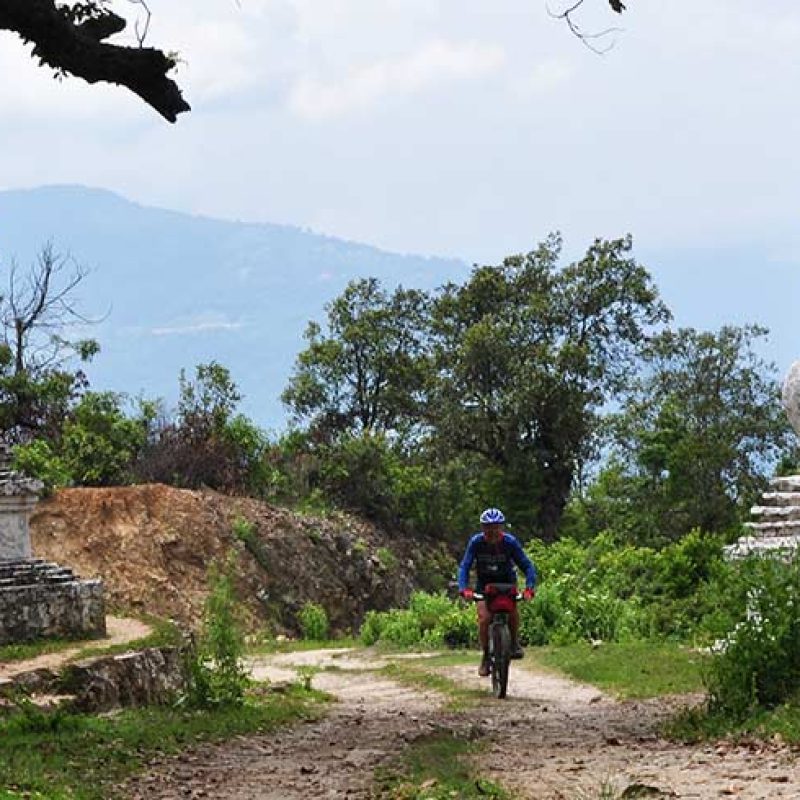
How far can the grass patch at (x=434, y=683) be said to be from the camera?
16.6 m

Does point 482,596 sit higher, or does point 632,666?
point 482,596

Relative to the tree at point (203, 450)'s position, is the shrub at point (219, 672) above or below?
below

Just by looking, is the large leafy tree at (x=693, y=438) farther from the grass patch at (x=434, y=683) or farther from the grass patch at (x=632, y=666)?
the grass patch at (x=434, y=683)

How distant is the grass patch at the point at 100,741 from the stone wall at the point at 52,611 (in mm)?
3709

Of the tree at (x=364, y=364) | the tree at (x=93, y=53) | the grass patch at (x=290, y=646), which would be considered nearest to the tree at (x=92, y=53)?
the tree at (x=93, y=53)

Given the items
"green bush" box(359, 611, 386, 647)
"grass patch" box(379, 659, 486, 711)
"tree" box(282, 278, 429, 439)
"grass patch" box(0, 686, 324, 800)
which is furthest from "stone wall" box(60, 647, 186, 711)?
"tree" box(282, 278, 429, 439)

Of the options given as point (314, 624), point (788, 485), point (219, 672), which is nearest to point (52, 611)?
point (219, 672)

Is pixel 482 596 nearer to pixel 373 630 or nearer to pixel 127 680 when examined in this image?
pixel 127 680

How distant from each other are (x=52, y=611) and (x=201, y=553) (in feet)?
51.4

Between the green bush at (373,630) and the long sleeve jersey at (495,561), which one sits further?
the green bush at (373,630)

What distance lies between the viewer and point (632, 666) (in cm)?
1944

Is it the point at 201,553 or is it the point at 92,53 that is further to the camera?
the point at 201,553

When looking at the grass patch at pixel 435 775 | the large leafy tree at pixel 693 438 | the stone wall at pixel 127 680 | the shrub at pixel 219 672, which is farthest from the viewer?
the large leafy tree at pixel 693 438

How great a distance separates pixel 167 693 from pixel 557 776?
738 cm
